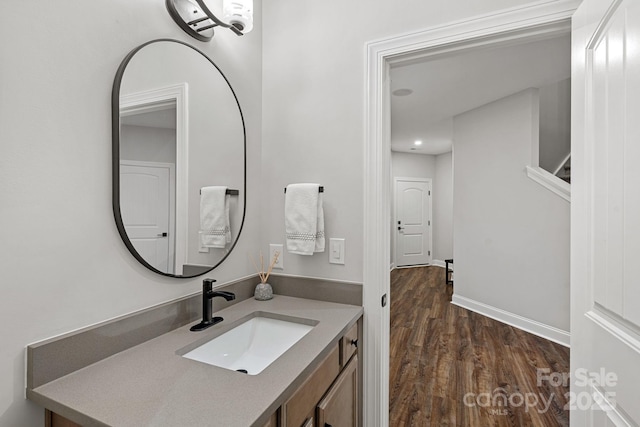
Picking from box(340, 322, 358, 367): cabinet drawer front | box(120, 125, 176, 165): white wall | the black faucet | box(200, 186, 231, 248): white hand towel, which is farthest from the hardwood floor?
box(120, 125, 176, 165): white wall

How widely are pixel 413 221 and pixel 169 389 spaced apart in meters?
6.56

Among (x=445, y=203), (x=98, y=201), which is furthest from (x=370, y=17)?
(x=445, y=203)

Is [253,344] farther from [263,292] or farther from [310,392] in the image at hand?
[310,392]

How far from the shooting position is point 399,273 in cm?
614

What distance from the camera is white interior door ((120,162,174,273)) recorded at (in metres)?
0.99

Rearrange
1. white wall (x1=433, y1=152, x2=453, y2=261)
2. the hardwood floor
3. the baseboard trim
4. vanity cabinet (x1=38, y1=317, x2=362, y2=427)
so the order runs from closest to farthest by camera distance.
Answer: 1. vanity cabinet (x1=38, y1=317, x2=362, y2=427)
2. the hardwood floor
3. the baseboard trim
4. white wall (x1=433, y1=152, x2=453, y2=261)

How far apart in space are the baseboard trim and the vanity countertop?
3.00 meters

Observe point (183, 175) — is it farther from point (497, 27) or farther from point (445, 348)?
point (445, 348)

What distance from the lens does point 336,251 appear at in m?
1.48

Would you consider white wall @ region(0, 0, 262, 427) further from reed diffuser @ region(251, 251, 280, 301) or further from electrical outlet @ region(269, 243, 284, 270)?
electrical outlet @ region(269, 243, 284, 270)

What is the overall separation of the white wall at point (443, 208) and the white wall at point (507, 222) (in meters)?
2.74

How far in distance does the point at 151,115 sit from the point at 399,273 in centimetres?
577

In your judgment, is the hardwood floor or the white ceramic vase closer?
the white ceramic vase

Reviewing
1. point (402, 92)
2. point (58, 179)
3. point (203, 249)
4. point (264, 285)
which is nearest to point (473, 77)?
point (402, 92)
